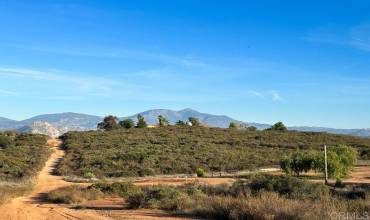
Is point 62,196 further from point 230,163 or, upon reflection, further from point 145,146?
point 145,146

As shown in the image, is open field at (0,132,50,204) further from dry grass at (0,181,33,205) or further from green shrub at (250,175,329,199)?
green shrub at (250,175,329,199)

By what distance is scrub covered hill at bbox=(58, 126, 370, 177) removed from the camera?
4641 cm

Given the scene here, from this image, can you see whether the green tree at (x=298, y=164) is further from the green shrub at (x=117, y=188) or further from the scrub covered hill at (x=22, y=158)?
the scrub covered hill at (x=22, y=158)

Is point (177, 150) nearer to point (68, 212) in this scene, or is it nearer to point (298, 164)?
point (298, 164)

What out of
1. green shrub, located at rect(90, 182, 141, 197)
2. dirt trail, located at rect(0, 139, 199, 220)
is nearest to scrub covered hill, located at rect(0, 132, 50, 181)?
green shrub, located at rect(90, 182, 141, 197)

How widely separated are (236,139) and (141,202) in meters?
52.7

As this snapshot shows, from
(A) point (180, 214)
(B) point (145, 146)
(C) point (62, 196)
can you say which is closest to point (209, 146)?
(B) point (145, 146)

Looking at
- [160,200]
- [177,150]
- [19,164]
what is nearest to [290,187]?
[160,200]

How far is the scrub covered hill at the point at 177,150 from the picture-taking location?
46.4 m

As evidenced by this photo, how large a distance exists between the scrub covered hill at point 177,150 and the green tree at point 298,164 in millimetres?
7979

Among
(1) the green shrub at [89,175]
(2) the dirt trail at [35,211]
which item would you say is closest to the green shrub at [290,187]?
(2) the dirt trail at [35,211]

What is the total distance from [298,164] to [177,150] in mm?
22924

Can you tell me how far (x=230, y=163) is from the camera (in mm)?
48656

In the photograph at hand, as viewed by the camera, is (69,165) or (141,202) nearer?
(141,202)
